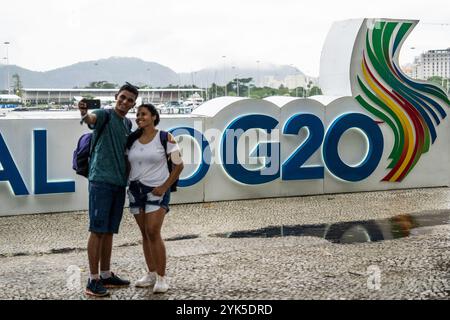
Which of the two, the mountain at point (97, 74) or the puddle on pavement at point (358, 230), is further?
the mountain at point (97, 74)

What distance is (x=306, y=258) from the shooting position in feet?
21.0

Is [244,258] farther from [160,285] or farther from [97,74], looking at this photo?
[97,74]

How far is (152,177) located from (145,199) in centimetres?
20

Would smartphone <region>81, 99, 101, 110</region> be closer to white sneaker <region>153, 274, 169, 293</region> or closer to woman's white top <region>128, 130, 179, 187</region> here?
woman's white top <region>128, 130, 179, 187</region>

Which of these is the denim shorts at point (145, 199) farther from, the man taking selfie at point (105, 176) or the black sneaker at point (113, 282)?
the black sneaker at point (113, 282)

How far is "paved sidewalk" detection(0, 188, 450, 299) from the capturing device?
17.1 feet

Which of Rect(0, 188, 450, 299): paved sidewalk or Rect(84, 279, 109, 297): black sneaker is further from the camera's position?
Rect(0, 188, 450, 299): paved sidewalk

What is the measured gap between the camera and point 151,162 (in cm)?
502

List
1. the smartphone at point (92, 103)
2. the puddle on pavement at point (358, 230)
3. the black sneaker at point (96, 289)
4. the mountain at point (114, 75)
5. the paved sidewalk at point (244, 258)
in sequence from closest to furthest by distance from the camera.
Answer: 1. the smartphone at point (92, 103)
2. the black sneaker at point (96, 289)
3. the paved sidewalk at point (244, 258)
4. the puddle on pavement at point (358, 230)
5. the mountain at point (114, 75)

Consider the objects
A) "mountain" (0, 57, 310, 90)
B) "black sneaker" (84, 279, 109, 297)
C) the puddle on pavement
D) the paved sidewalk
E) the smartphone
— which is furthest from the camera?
"mountain" (0, 57, 310, 90)

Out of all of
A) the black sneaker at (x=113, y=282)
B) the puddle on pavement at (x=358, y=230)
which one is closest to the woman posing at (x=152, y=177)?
the black sneaker at (x=113, y=282)

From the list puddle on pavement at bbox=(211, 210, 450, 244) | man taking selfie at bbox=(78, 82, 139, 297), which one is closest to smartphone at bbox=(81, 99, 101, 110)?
man taking selfie at bbox=(78, 82, 139, 297)

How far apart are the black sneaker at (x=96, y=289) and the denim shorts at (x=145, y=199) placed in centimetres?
69

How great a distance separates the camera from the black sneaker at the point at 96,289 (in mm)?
5035
